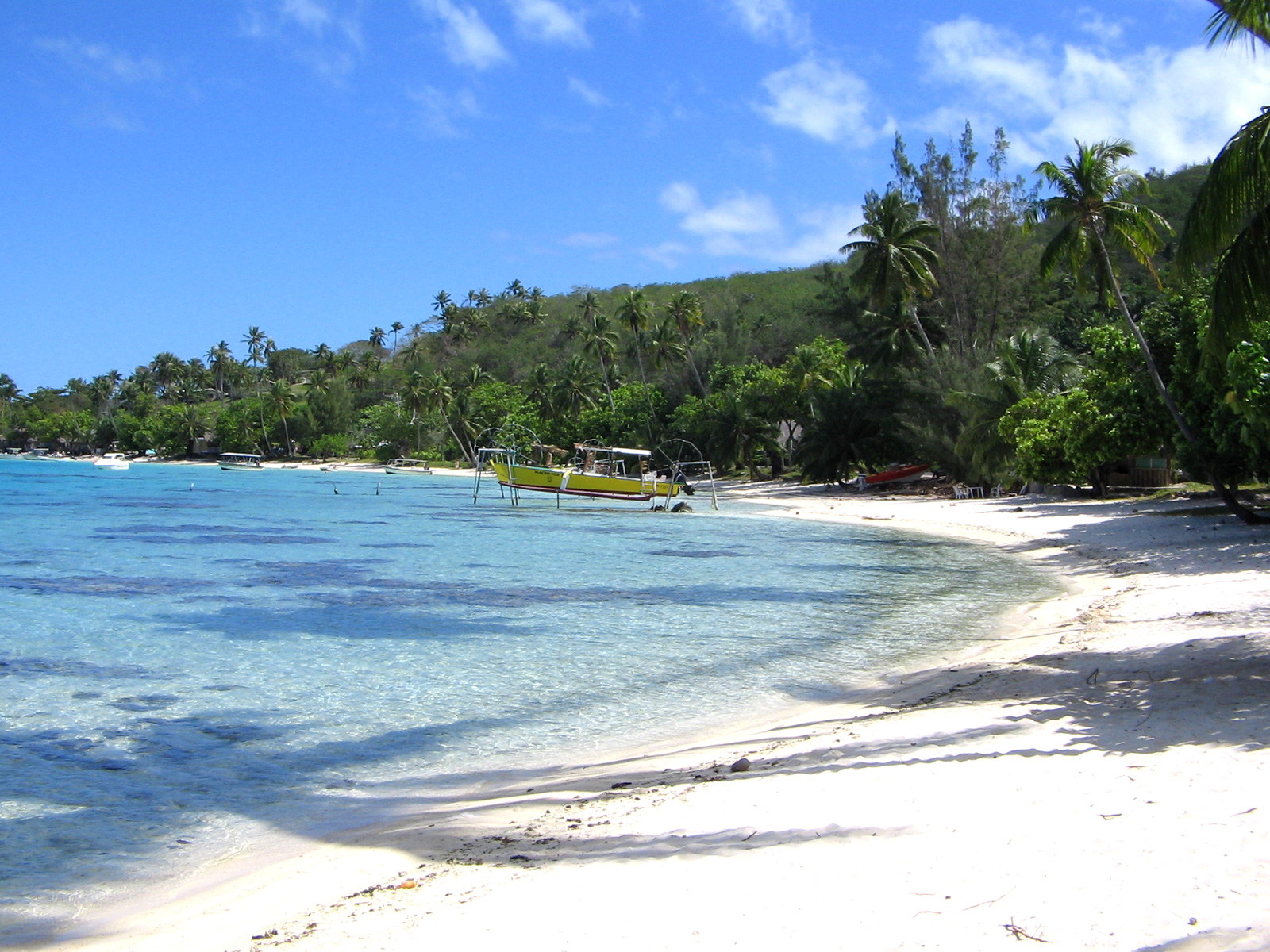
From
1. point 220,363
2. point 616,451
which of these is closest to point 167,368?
point 220,363

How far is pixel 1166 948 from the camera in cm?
355

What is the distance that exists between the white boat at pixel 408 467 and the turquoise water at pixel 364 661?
57.4m

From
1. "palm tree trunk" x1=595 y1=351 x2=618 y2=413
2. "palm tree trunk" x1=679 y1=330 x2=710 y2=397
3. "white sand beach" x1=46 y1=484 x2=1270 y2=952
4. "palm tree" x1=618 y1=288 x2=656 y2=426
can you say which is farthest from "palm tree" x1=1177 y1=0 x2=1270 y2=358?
"palm tree trunk" x1=595 y1=351 x2=618 y2=413

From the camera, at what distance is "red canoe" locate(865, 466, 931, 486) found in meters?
44.3

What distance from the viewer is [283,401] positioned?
100 meters

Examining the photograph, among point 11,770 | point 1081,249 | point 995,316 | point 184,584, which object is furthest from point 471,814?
point 995,316

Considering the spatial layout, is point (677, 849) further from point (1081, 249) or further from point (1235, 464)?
point (1081, 249)

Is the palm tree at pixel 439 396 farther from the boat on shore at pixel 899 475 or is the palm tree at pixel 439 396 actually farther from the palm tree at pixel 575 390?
the boat on shore at pixel 899 475

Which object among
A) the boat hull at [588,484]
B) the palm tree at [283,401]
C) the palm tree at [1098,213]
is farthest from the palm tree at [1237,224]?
the palm tree at [283,401]

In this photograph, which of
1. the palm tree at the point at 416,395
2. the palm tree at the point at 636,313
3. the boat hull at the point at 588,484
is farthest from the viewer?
the palm tree at the point at 416,395

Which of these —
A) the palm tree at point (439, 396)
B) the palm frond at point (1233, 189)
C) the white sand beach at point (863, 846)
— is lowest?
the white sand beach at point (863, 846)

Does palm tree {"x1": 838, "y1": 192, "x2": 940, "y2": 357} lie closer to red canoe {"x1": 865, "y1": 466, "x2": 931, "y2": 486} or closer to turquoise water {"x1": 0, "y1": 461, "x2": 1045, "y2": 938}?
red canoe {"x1": 865, "y1": 466, "x2": 931, "y2": 486}

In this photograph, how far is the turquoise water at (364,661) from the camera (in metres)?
7.04

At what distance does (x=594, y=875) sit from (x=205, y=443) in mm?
119182
